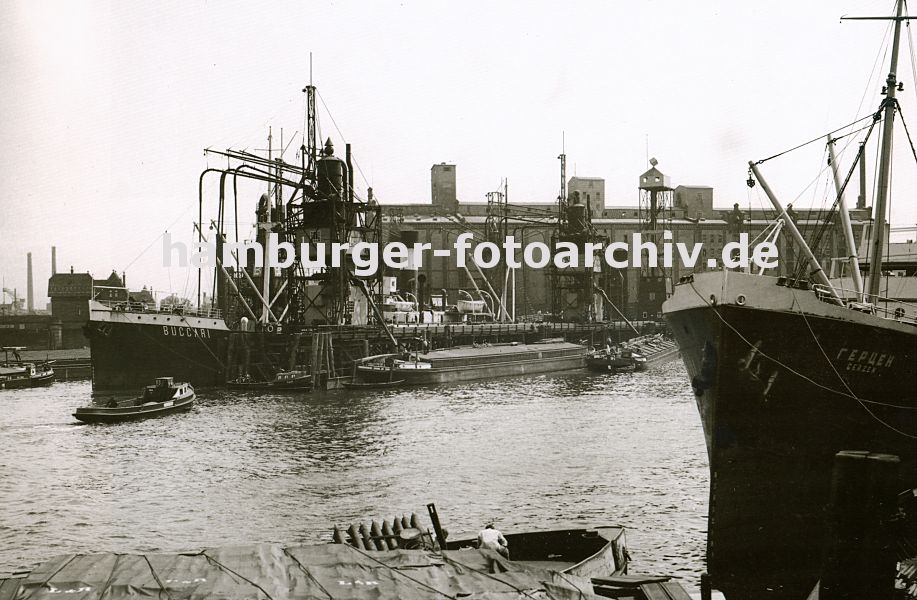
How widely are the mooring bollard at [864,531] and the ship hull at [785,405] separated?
9.79 m

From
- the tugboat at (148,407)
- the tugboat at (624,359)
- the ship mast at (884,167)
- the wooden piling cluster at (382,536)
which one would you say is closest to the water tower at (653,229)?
the tugboat at (624,359)

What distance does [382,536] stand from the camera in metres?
15.1

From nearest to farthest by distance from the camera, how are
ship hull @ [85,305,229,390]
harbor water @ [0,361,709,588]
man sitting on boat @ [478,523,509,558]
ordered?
1. man sitting on boat @ [478,523,509,558]
2. harbor water @ [0,361,709,588]
3. ship hull @ [85,305,229,390]

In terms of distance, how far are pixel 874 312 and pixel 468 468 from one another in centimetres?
1721

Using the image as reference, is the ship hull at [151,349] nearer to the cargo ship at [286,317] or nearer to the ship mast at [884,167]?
the cargo ship at [286,317]

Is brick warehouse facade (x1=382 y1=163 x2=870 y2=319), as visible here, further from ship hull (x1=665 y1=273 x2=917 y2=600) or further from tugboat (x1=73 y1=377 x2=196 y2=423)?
ship hull (x1=665 y1=273 x2=917 y2=600)

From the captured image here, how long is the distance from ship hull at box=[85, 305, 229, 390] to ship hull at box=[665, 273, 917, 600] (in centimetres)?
4979

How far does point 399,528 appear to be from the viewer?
15.8 metres

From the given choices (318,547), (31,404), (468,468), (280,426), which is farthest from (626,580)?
(31,404)

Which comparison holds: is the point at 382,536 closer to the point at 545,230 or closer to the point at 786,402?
the point at 786,402

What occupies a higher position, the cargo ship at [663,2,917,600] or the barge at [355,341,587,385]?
the cargo ship at [663,2,917,600]

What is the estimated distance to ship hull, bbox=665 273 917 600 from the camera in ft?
63.3

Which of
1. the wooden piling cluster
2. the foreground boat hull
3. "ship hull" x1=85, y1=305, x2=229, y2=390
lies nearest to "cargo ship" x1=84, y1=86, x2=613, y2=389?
"ship hull" x1=85, y1=305, x2=229, y2=390

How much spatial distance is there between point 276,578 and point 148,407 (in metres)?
36.2
